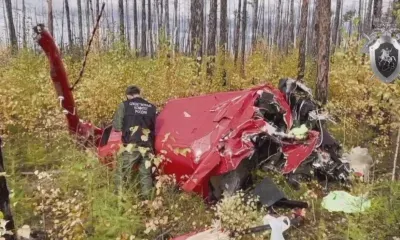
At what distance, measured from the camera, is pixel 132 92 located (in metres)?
4.99

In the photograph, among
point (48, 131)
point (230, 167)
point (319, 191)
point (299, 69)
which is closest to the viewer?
point (230, 167)

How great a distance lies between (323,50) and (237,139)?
5.01 metres

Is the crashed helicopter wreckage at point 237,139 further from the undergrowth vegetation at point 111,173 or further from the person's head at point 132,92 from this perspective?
the person's head at point 132,92

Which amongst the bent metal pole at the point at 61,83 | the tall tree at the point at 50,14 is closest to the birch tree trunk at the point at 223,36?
the bent metal pole at the point at 61,83

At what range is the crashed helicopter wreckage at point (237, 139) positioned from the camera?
4570 millimetres

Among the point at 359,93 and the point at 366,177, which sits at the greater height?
the point at 359,93

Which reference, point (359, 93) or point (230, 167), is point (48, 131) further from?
point (359, 93)

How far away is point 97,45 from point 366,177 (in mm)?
6472

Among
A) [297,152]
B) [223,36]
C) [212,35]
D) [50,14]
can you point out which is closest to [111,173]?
[297,152]

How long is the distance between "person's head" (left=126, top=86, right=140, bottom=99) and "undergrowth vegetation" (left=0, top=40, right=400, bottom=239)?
97 centimetres

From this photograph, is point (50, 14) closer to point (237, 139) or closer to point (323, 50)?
point (323, 50)

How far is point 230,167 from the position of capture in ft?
14.6

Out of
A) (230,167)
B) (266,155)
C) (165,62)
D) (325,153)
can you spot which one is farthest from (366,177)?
(165,62)

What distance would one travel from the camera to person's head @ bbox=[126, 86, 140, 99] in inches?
196
